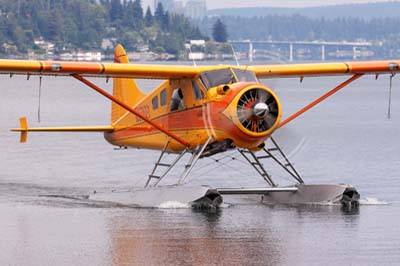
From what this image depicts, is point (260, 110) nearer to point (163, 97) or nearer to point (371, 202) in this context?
point (371, 202)

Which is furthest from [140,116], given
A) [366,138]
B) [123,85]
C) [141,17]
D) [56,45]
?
[141,17]

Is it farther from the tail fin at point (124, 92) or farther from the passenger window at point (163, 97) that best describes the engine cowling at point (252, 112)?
the tail fin at point (124, 92)

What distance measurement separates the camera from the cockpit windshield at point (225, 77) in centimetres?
1833

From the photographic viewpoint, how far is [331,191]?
18.6 m

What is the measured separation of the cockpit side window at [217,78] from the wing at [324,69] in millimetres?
1075

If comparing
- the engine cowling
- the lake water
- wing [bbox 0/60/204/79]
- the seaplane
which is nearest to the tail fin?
the lake water

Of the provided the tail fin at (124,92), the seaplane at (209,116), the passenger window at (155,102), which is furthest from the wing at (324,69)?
the tail fin at (124,92)

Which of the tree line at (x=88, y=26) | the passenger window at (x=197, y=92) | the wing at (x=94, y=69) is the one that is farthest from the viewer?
the tree line at (x=88, y=26)

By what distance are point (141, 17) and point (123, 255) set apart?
6633 inches

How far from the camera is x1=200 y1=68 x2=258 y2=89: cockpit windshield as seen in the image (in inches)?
722

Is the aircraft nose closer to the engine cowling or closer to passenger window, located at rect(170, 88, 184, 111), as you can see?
the engine cowling

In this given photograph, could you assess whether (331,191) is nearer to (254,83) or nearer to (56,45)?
(254,83)

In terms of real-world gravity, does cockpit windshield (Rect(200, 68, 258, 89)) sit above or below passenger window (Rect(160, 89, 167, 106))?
above

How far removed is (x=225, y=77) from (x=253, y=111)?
3.68 feet
